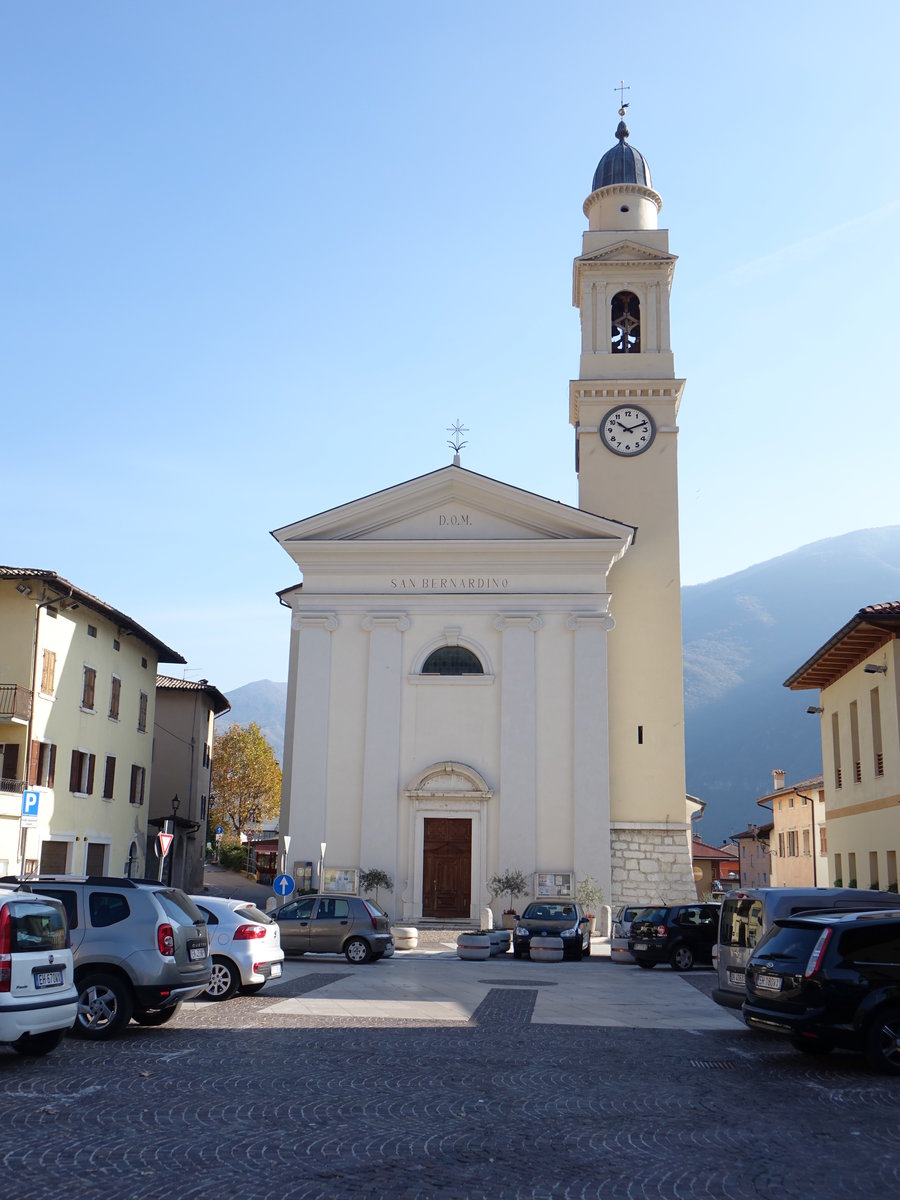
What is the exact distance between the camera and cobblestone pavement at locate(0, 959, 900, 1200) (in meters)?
6.14

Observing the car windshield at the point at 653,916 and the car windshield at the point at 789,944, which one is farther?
the car windshield at the point at 653,916

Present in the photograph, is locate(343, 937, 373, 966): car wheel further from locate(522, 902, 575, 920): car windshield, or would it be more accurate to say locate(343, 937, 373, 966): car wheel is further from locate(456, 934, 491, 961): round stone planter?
locate(522, 902, 575, 920): car windshield

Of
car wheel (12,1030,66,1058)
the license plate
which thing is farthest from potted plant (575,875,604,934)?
the license plate

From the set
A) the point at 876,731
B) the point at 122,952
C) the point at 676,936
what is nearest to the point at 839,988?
the point at 122,952

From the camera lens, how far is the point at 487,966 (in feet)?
70.9

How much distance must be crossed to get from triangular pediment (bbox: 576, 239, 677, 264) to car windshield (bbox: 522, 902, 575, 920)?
21200 millimetres

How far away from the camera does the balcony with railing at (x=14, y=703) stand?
26734 millimetres

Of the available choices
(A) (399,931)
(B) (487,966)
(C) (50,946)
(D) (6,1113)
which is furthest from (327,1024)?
(A) (399,931)

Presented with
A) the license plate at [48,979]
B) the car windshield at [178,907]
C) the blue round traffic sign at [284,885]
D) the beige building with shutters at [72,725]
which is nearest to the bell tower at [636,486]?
the blue round traffic sign at [284,885]

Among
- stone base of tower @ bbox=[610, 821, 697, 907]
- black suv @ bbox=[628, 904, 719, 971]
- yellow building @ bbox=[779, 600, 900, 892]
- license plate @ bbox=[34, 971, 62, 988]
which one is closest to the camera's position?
license plate @ bbox=[34, 971, 62, 988]

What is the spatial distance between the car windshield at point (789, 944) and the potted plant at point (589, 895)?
20368 mm

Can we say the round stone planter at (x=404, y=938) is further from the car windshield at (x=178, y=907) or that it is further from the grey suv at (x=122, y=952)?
the grey suv at (x=122, y=952)

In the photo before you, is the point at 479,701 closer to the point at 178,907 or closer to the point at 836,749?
the point at 836,749

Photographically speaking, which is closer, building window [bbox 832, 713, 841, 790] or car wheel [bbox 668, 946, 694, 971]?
car wheel [bbox 668, 946, 694, 971]
